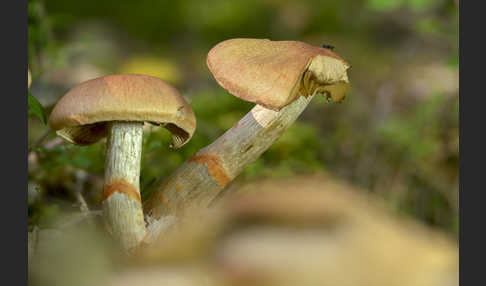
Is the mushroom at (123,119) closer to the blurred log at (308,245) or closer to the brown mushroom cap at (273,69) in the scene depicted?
the brown mushroom cap at (273,69)

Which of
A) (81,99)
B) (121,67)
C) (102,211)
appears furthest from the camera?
(121,67)

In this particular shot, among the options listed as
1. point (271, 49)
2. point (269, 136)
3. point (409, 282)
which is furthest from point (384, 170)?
point (409, 282)

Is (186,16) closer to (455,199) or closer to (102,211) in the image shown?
(455,199)

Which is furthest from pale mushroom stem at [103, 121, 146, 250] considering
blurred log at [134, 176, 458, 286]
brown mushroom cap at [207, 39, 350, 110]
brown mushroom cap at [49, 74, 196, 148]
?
blurred log at [134, 176, 458, 286]

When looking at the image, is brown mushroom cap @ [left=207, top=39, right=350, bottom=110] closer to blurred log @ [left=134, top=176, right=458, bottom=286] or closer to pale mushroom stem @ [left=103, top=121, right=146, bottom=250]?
pale mushroom stem @ [left=103, top=121, right=146, bottom=250]

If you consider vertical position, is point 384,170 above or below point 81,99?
above

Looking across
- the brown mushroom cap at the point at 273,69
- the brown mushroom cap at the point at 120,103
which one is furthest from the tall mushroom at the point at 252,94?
the brown mushroom cap at the point at 120,103

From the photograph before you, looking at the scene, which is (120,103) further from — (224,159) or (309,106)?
(309,106)
